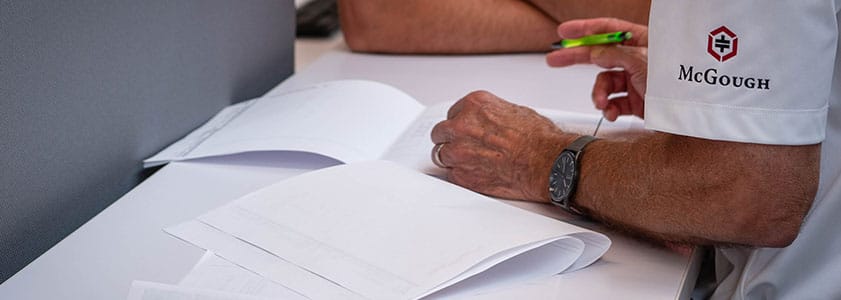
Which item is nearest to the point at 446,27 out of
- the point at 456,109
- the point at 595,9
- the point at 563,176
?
the point at 595,9

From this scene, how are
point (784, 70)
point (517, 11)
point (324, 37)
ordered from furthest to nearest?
1. point (324, 37)
2. point (517, 11)
3. point (784, 70)

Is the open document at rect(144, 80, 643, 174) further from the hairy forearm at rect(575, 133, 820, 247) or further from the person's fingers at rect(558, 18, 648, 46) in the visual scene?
the hairy forearm at rect(575, 133, 820, 247)

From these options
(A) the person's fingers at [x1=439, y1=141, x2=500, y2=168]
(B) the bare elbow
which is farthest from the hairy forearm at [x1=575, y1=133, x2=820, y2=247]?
(A) the person's fingers at [x1=439, y1=141, x2=500, y2=168]

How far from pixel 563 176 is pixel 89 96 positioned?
1.55ft

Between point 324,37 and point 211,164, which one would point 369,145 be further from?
point 324,37

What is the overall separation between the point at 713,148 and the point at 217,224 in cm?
44

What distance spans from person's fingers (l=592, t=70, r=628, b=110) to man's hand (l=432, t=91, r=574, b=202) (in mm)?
160

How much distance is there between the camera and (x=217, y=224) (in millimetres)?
868

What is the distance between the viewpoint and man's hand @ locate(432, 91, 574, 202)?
0.98 m

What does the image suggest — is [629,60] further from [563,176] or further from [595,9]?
[595,9]

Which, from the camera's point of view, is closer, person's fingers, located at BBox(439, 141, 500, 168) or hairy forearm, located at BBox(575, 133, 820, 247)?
hairy forearm, located at BBox(575, 133, 820, 247)

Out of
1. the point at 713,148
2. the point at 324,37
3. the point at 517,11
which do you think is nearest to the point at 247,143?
the point at 713,148

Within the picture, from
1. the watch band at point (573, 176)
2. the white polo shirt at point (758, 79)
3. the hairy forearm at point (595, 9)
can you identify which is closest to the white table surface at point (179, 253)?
the watch band at point (573, 176)

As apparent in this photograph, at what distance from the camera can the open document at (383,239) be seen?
2.52ft
